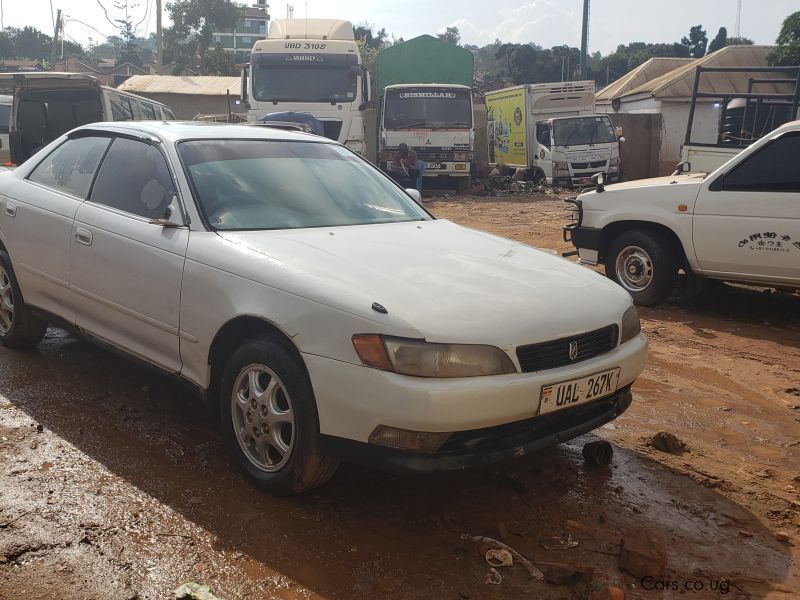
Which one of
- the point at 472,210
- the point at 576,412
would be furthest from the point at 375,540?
the point at 472,210

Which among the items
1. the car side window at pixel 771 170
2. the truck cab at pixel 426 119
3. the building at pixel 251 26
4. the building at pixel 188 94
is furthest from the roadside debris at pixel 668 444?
the building at pixel 251 26

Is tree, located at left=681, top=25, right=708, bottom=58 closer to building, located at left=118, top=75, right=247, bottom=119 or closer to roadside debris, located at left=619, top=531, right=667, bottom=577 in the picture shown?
building, located at left=118, top=75, right=247, bottom=119

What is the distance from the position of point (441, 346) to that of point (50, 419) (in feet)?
8.03

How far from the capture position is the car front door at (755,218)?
20.8 ft

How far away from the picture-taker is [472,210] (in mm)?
17297

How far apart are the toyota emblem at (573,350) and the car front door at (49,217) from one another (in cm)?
283

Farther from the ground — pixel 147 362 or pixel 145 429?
pixel 147 362

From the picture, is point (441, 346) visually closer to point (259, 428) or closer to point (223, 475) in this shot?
point (259, 428)

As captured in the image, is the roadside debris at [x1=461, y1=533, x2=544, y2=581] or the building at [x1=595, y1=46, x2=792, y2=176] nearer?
the roadside debris at [x1=461, y1=533, x2=544, y2=581]

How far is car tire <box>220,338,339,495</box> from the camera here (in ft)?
9.91

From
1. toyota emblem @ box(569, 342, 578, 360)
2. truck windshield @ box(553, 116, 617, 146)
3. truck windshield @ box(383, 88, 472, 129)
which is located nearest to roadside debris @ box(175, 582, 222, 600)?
toyota emblem @ box(569, 342, 578, 360)

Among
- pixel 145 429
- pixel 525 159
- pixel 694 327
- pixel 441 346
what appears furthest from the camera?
pixel 525 159

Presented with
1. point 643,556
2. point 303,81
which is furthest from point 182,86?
point 643,556

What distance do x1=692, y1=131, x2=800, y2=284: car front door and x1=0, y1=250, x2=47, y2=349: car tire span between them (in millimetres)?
5421
